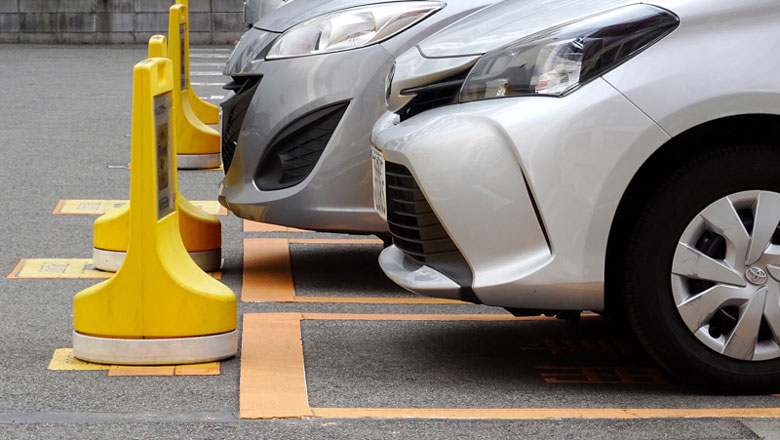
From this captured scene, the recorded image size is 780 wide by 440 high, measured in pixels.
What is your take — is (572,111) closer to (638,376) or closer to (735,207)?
(735,207)

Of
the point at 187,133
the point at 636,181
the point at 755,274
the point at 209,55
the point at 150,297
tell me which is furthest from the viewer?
the point at 209,55

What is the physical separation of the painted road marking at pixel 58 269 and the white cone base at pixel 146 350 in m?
1.41

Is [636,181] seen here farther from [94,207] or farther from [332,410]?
[94,207]

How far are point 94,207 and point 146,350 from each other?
10.7 feet

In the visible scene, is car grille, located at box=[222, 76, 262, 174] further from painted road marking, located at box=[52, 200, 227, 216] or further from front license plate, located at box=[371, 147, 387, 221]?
painted road marking, located at box=[52, 200, 227, 216]

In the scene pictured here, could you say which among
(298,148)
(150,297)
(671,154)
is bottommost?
(150,297)

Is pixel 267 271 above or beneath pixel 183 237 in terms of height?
beneath

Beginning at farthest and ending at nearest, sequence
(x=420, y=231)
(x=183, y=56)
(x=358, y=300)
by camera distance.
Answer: (x=183, y=56)
(x=358, y=300)
(x=420, y=231)

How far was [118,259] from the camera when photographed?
5.57m

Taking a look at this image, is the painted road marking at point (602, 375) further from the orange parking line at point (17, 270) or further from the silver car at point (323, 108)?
the orange parking line at point (17, 270)

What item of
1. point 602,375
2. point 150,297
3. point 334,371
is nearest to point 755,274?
point 602,375

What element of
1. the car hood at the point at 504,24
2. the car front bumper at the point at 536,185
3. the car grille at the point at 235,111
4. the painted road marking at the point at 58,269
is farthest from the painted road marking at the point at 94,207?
the car front bumper at the point at 536,185

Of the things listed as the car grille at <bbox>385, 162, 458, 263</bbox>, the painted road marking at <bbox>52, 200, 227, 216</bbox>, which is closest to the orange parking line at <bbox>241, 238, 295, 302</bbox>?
the painted road marking at <bbox>52, 200, 227, 216</bbox>

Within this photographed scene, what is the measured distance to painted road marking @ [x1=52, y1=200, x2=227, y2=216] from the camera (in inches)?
278
